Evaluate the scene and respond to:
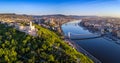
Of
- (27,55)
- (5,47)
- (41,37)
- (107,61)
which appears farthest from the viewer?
(107,61)

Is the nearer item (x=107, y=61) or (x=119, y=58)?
(x=107, y=61)

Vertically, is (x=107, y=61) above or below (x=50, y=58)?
below

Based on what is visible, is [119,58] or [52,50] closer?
[52,50]

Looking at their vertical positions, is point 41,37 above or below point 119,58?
above

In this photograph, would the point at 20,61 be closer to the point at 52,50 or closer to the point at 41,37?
the point at 52,50

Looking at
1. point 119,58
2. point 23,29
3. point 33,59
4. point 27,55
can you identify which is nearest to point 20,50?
point 27,55

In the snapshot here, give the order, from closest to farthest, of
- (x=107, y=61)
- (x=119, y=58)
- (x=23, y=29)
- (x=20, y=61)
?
(x=20, y=61) < (x=107, y=61) < (x=119, y=58) < (x=23, y=29)

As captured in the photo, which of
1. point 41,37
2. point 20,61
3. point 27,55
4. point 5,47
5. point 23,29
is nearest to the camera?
point 20,61

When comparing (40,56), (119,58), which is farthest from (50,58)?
(119,58)

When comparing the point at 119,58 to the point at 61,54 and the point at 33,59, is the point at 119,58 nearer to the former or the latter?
the point at 61,54
